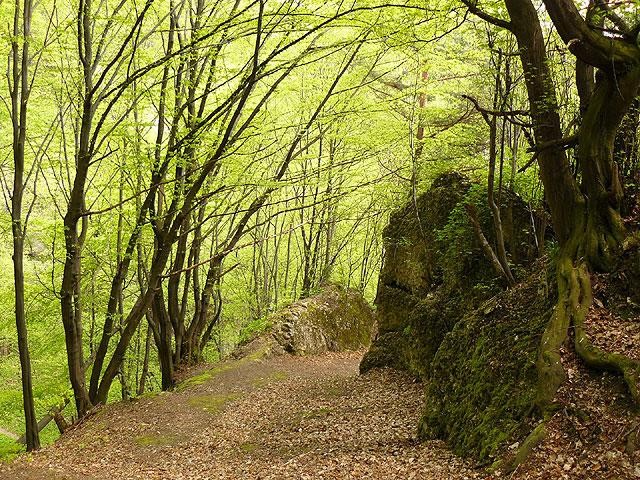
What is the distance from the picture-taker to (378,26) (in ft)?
24.4

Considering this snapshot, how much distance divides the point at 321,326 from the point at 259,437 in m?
9.85

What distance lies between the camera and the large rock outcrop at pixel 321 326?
1697cm

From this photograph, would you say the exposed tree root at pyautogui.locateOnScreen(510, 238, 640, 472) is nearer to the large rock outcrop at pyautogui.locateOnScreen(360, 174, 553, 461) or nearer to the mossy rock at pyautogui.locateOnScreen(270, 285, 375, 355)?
the large rock outcrop at pyautogui.locateOnScreen(360, 174, 553, 461)

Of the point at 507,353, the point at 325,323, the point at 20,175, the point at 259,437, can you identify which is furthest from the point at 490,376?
the point at 325,323

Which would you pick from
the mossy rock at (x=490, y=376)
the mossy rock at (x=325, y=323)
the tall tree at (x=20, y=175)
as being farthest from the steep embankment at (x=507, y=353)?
the tall tree at (x=20, y=175)

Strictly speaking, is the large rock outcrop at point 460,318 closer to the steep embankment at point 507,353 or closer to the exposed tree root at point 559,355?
the steep embankment at point 507,353

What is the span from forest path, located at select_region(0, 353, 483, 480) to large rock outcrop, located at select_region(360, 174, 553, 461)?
469 mm

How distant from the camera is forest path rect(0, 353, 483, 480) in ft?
19.7

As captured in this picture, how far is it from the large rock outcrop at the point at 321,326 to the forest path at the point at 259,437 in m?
3.73

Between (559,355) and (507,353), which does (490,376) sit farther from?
(559,355)

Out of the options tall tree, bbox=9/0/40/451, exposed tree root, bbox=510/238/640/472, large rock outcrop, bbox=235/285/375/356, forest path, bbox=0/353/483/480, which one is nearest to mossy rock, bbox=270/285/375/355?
large rock outcrop, bbox=235/285/375/356

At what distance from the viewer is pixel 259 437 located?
28.1ft

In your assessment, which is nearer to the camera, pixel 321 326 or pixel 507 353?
pixel 507 353

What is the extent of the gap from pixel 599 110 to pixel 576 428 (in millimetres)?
3201
